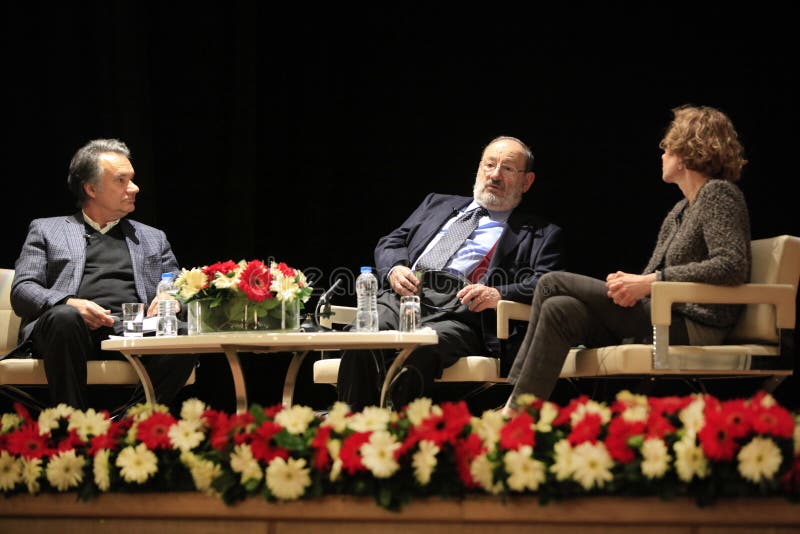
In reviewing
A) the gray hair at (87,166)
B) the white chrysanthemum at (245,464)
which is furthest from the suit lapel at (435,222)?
the white chrysanthemum at (245,464)

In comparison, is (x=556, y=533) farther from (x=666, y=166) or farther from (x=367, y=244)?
(x=367, y=244)

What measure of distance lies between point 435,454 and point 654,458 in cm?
47

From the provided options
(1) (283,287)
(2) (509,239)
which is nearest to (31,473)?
(1) (283,287)

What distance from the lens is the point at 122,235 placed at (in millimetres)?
3854

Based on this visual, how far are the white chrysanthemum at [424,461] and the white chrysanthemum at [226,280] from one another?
1.13 m

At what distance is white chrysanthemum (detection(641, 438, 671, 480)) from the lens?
1.95 metres

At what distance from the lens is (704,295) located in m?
2.82

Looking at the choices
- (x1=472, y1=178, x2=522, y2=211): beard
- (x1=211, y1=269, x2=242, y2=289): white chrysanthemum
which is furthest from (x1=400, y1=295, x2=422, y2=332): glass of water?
(x1=472, y1=178, x2=522, y2=211): beard

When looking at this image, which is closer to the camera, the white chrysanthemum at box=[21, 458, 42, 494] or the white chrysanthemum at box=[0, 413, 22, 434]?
the white chrysanthemum at box=[21, 458, 42, 494]

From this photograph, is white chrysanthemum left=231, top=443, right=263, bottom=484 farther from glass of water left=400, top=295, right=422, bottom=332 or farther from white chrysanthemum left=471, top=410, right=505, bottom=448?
glass of water left=400, top=295, right=422, bottom=332

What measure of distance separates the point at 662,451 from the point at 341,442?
701 millimetres

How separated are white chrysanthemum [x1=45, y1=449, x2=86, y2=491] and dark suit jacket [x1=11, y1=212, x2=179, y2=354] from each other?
1332 mm

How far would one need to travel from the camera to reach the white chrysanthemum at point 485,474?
1997 mm

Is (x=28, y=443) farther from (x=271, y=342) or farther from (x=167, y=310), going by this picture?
(x=167, y=310)
